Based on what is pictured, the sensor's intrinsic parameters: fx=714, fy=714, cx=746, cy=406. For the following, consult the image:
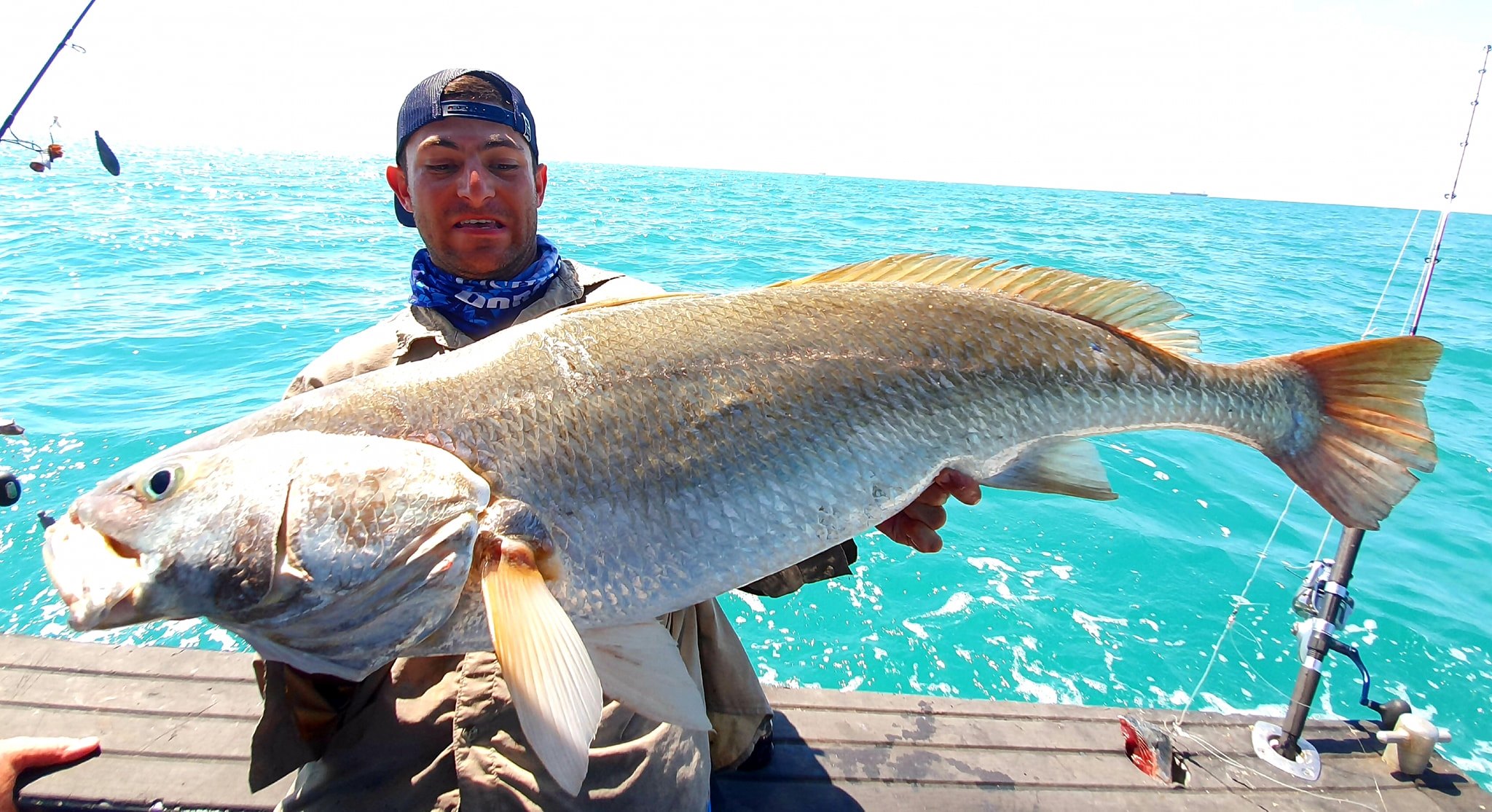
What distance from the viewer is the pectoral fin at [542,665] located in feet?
4.63

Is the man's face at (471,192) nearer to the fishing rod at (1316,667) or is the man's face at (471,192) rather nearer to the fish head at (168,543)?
the fish head at (168,543)

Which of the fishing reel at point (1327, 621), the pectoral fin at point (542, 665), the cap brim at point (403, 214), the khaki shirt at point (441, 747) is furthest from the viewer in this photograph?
the fishing reel at point (1327, 621)

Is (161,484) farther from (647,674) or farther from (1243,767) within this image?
(1243,767)

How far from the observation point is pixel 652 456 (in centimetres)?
175

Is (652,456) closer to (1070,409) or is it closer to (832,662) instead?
(1070,409)

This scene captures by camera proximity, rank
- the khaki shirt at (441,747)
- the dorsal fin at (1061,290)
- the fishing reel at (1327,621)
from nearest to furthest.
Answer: the khaki shirt at (441,747)
the dorsal fin at (1061,290)
the fishing reel at (1327,621)

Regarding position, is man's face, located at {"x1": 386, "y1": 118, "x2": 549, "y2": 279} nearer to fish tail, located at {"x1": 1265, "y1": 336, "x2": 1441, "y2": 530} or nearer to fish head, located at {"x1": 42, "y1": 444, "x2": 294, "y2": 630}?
fish head, located at {"x1": 42, "y1": 444, "x2": 294, "y2": 630}

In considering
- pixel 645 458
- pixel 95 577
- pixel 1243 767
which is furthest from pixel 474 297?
pixel 1243 767

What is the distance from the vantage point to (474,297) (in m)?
2.52

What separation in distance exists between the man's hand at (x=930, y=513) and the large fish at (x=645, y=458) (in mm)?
51

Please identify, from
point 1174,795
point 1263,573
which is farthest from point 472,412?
point 1263,573

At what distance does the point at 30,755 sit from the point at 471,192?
92.9 inches

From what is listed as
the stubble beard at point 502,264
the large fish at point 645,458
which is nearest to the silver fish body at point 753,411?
the large fish at point 645,458

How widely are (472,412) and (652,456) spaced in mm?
447
